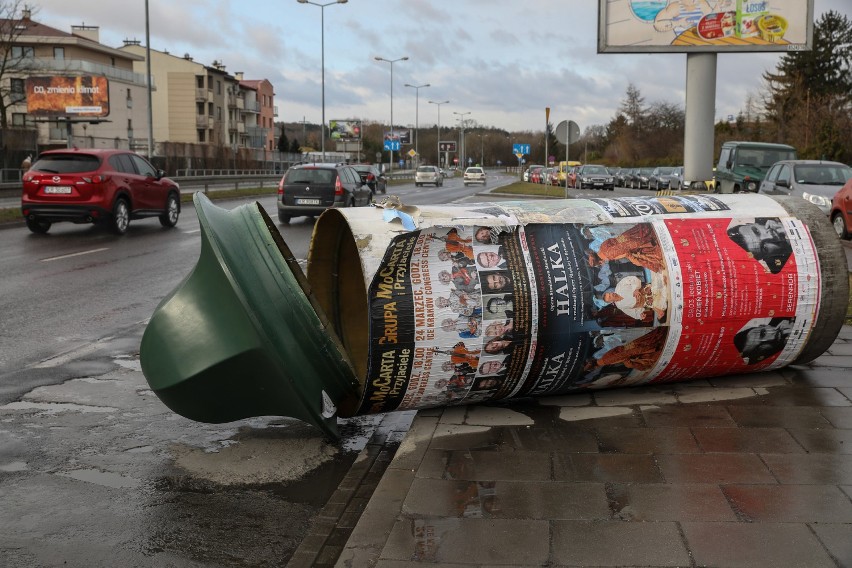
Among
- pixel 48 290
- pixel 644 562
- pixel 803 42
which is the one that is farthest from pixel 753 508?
pixel 803 42

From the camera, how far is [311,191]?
23.0m

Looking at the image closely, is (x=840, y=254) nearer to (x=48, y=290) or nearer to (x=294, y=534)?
(x=294, y=534)

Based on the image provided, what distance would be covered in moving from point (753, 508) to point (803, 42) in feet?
86.4

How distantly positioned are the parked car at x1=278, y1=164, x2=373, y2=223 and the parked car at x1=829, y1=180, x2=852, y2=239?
1088 centimetres

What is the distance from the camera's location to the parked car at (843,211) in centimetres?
1694

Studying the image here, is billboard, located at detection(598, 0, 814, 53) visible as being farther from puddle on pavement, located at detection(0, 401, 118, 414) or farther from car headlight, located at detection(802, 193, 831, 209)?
puddle on pavement, located at detection(0, 401, 118, 414)

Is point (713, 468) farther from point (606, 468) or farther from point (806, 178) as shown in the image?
point (806, 178)

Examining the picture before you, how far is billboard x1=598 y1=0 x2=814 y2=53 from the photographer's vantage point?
87.1ft

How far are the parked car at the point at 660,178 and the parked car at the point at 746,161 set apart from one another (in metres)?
22.3

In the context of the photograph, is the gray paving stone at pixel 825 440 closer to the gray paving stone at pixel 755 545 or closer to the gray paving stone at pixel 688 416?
the gray paving stone at pixel 688 416

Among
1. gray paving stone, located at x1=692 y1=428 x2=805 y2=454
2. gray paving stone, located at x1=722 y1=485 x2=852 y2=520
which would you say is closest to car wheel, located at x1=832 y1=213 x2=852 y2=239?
gray paving stone, located at x1=692 y1=428 x2=805 y2=454

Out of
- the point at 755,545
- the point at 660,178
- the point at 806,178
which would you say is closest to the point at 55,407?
the point at 755,545

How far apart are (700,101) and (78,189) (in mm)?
17431

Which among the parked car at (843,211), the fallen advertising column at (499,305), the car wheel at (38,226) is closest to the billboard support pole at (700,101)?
the parked car at (843,211)
